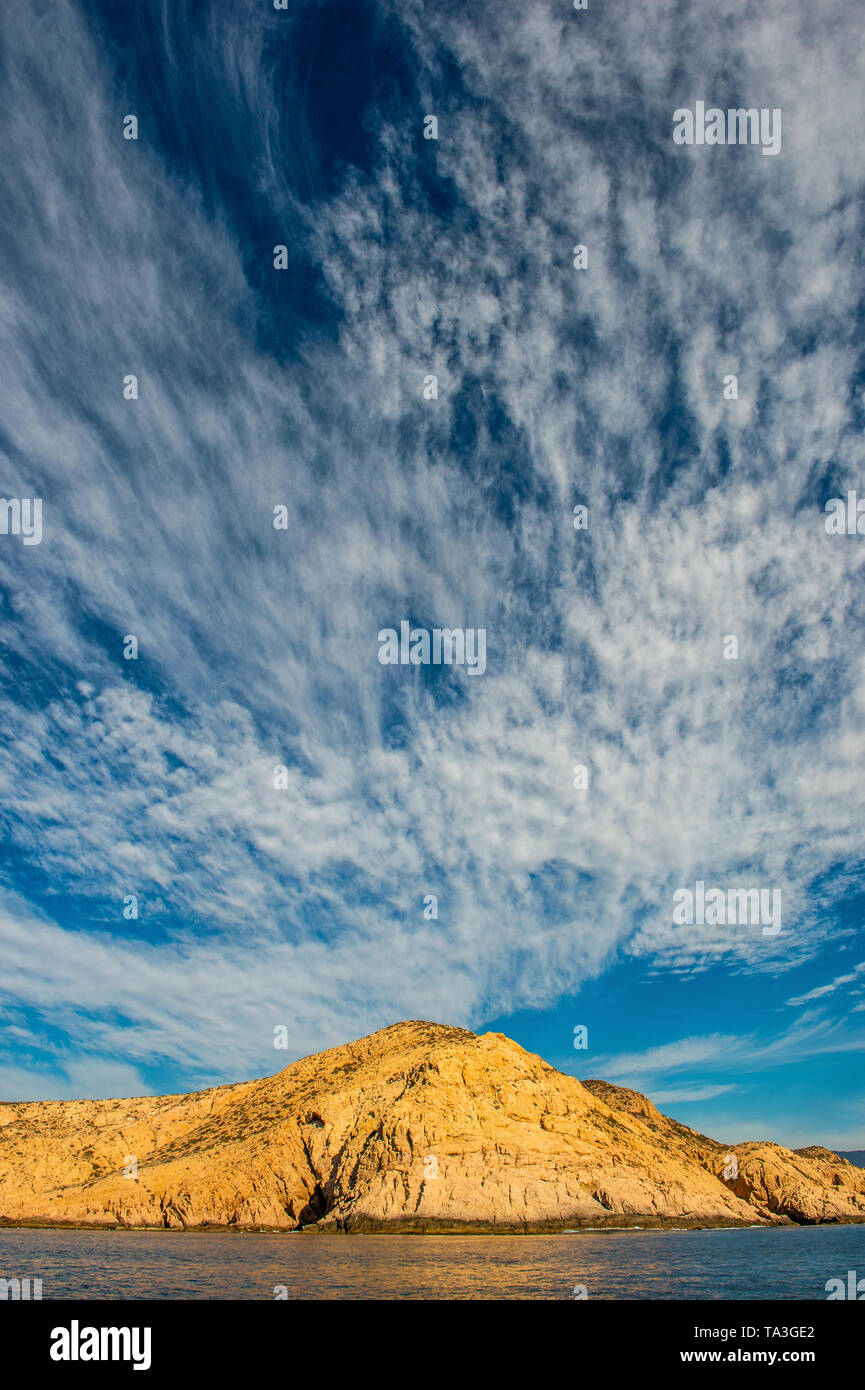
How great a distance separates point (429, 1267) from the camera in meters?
40.7

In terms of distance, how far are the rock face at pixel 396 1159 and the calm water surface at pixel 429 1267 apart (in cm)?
1227

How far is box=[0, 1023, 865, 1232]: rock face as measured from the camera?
79.6m

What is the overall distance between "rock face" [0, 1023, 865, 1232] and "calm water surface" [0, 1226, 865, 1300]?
12273 millimetres

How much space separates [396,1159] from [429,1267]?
47.2m

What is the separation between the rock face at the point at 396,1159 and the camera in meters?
79.6

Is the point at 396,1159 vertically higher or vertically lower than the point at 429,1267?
lower

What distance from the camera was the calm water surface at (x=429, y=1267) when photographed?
32750 mm

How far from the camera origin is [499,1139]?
85.1m

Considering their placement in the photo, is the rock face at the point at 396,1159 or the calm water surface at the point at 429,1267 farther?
the rock face at the point at 396,1159

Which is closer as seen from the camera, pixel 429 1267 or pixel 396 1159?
pixel 429 1267
